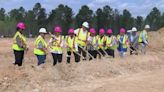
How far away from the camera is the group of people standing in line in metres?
16.2

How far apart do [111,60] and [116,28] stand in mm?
74486

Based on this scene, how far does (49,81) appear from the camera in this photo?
1448 centimetres

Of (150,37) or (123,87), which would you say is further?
(150,37)

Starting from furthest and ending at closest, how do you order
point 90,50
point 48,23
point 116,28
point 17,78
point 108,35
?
point 48,23
point 116,28
point 108,35
point 90,50
point 17,78

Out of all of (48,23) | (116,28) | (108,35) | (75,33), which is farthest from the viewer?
(48,23)

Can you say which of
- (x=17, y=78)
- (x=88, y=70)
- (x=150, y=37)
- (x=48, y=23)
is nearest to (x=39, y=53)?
(x=88, y=70)

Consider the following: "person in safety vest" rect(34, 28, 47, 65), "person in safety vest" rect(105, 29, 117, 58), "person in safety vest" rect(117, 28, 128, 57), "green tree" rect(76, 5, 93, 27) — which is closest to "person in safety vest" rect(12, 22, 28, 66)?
"person in safety vest" rect(34, 28, 47, 65)

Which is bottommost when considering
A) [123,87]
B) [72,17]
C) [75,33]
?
[123,87]

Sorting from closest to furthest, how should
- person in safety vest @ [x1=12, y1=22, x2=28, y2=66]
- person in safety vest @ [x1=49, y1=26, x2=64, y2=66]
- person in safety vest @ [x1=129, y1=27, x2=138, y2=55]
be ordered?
person in safety vest @ [x1=12, y1=22, x2=28, y2=66] < person in safety vest @ [x1=49, y1=26, x2=64, y2=66] < person in safety vest @ [x1=129, y1=27, x2=138, y2=55]

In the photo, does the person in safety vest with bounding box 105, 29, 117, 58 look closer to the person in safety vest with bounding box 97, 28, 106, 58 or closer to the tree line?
the person in safety vest with bounding box 97, 28, 106, 58

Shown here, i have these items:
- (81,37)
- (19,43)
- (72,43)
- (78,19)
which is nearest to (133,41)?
(81,37)

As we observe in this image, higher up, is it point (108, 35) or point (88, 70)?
point (108, 35)

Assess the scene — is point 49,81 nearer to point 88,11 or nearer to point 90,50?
point 90,50

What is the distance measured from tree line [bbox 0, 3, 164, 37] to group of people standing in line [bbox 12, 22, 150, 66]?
6420 cm
